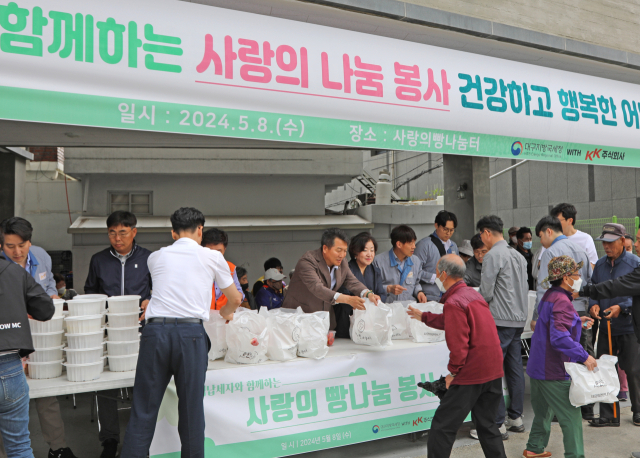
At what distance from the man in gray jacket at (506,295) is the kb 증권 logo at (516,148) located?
0.92 m

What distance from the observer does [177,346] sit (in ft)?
9.57

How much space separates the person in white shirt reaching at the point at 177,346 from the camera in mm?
2920

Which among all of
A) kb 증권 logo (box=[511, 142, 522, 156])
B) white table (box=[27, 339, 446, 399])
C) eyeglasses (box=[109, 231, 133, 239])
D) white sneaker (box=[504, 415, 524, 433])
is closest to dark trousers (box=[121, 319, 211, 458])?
white table (box=[27, 339, 446, 399])

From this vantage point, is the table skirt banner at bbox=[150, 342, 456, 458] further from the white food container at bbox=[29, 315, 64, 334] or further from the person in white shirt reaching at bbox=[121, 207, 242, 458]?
the white food container at bbox=[29, 315, 64, 334]

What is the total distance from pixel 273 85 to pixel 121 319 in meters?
2.05

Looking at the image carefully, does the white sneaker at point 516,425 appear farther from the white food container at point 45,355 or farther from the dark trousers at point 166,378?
the white food container at point 45,355

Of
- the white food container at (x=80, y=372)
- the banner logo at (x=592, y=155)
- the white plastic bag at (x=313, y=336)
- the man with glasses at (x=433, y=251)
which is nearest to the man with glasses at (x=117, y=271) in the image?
the white food container at (x=80, y=372)

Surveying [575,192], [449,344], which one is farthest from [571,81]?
[575,192]

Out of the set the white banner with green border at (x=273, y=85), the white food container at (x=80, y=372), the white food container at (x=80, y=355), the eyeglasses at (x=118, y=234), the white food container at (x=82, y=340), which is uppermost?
the white banner with green border at (x=273, y=85)

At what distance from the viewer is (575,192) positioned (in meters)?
14.2

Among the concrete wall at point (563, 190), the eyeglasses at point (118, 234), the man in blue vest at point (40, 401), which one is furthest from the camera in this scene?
the concrete wall at point (563, 190)

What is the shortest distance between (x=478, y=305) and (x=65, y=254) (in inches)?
511

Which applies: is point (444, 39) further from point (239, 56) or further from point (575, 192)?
point (575, 192)

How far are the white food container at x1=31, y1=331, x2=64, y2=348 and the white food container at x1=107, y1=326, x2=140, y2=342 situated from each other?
1.02 feet
